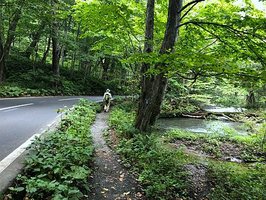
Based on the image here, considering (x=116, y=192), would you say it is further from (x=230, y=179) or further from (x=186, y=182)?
(x=230, y=179)

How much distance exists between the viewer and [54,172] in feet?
15.9

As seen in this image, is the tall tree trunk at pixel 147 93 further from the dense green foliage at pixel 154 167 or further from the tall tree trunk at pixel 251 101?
the tall tree trunk at pixel 251 101

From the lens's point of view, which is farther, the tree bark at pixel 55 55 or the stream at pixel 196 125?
the tree bark at pixel 55 55

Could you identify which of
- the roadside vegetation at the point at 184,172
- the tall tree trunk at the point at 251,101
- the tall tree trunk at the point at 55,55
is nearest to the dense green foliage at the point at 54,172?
the roadside vegetation at the point at 184,172

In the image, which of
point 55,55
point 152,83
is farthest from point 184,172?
point 55,55

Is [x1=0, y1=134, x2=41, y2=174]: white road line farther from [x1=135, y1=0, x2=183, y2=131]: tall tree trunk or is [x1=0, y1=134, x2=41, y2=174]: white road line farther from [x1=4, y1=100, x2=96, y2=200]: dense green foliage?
[x1=135, y1=0, x2=183, y2=131]: tall tree trunk

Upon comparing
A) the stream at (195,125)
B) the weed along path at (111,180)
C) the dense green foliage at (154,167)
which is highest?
the dense green foliage at (154,167)

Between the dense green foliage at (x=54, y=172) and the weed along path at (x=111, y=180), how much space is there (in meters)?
0.30

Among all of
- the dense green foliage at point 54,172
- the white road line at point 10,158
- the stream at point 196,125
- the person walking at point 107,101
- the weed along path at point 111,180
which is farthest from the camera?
the person walking at point 107,101

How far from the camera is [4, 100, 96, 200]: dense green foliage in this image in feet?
14.4

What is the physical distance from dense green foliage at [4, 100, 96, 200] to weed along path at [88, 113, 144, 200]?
1.00ft

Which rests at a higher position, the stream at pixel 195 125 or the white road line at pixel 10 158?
the white road line at pixel 10 158

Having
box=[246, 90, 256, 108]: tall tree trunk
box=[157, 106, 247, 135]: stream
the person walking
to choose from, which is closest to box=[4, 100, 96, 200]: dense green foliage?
the person walking

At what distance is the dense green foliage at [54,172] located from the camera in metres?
4.38
